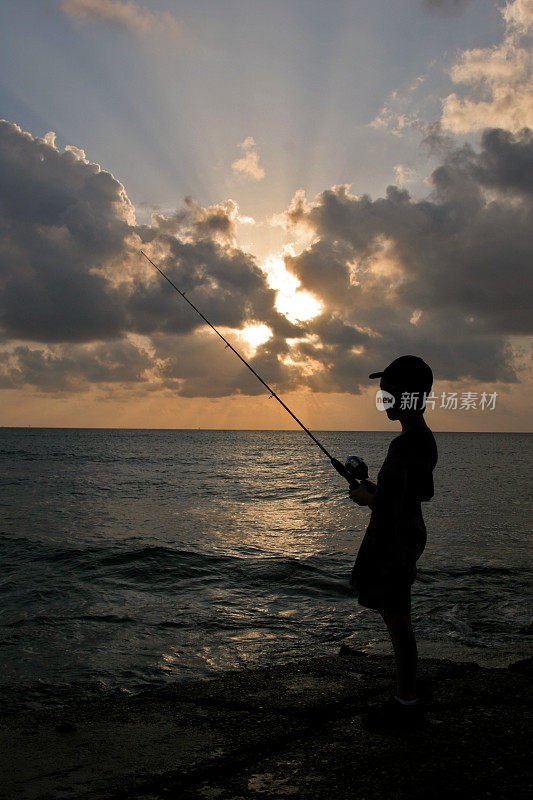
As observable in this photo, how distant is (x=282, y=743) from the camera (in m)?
3.09

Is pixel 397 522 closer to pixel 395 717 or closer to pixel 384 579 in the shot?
pixel 384 579

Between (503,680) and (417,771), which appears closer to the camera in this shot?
(417,771)

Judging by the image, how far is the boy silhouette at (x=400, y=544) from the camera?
3.21 metres

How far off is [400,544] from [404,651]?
0.64 meters

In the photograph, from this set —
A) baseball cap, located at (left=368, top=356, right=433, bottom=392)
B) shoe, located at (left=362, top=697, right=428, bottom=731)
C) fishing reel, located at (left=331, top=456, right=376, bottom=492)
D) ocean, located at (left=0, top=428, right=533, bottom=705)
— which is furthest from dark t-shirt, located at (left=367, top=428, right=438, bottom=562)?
ocean, located at (left=0, top=428, right=533, bottom=705)

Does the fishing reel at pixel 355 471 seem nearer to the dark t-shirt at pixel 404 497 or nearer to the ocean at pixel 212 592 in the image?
the dark t-shirt at pixel 404 497

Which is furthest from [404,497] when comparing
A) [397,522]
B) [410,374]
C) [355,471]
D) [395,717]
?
[395,717]

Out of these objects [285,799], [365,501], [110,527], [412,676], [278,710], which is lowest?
[110,527]

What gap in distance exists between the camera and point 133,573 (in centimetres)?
960

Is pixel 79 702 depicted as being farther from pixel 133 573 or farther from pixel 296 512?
pixel 296 512

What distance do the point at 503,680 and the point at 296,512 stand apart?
1452cm

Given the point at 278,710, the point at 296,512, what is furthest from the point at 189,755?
the point at 296,512

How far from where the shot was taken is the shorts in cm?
320

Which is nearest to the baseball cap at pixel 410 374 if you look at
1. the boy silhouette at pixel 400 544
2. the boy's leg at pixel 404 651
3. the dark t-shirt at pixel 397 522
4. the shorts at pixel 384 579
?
the boy silhouette at pixel 400 544
